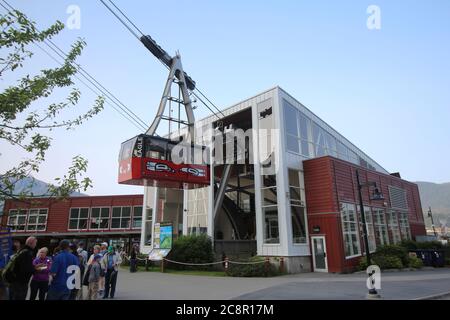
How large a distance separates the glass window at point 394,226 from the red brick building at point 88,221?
29370 mm

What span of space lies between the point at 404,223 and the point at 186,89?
2343cm

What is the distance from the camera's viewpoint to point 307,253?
66.8 feet

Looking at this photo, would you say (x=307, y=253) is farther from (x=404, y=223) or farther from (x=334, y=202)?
(x=404, y=223)

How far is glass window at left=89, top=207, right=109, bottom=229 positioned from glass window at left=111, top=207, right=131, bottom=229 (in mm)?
892

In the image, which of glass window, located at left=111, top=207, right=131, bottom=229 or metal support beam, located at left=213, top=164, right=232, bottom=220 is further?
glass window, located at left=111, top=207, right=131, bottom=229

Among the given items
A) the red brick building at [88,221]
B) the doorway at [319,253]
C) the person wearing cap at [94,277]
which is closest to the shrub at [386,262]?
the doorway at [319,253]

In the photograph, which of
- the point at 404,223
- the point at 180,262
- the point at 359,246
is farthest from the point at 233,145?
the point at 404,223

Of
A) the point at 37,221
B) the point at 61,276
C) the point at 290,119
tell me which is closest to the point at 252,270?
the point at 290,119

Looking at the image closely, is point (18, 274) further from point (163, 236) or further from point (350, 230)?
point (350, 230)

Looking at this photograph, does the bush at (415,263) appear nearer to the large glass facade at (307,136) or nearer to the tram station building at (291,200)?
the tram station building at (291,200)

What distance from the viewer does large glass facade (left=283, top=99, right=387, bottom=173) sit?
22.6m

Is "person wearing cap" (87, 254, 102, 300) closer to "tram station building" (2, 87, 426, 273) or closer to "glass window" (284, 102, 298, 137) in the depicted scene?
"tram station building" (2, 87, 426, 273)

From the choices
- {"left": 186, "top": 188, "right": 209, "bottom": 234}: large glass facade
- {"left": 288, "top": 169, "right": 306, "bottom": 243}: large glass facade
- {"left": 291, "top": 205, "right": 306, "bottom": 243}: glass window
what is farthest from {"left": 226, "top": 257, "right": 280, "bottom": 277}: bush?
{"left": 186, "top": 188, "right": 209, "bottom": 234}: large glass facade
